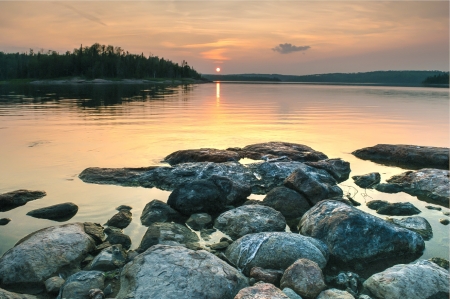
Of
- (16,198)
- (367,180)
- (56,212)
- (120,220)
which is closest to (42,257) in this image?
(120,220)

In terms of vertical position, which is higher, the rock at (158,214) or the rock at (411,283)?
the rock at (158,214)

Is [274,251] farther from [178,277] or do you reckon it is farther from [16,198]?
[16,198]

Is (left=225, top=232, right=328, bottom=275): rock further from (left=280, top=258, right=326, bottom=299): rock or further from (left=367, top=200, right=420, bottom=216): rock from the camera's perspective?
(left=367, top=200, right=420, bottom=216): rock

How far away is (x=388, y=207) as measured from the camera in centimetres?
861

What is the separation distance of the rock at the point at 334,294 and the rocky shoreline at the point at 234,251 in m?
0.02

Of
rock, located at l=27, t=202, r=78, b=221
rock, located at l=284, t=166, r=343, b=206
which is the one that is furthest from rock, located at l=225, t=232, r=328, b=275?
rock, located at l=27, t=202, r=78, b=221

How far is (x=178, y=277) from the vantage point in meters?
5.05

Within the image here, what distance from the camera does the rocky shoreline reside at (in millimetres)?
5098

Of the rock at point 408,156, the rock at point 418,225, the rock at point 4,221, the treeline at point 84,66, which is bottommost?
the rock at point 418,225

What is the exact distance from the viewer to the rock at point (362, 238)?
6.45 m

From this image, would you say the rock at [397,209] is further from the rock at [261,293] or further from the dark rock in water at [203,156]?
the dark rock in water at [203,156]

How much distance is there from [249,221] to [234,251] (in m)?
1.23

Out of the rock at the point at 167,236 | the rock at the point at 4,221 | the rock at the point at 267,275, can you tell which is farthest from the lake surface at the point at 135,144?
the rock at the point at 267,275

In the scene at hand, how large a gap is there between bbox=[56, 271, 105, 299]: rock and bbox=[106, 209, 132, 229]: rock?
6.92 ft
